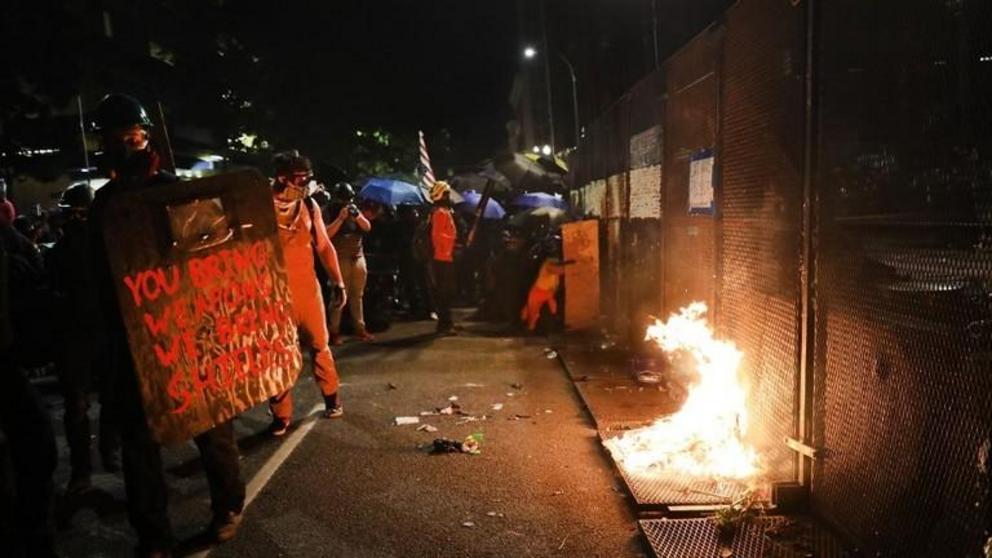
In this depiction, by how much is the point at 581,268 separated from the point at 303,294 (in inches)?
206

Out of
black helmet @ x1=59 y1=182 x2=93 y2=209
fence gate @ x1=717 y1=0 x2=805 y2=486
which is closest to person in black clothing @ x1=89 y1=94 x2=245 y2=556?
black helmet @ x1=59 y1=182 x2=93 y2=209

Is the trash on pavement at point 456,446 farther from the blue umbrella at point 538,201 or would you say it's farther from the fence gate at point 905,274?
the blue umbrella at point 538,201

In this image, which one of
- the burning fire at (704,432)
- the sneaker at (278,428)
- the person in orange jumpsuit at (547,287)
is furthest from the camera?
the person in orange jumpsuit at (547,287)

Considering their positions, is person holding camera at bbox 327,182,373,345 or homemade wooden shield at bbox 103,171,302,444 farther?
person holding camera at bbox 327,182,373,345

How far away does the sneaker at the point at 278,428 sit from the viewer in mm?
6055

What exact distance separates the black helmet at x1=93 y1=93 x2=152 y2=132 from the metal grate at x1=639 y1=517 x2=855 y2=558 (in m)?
3.65

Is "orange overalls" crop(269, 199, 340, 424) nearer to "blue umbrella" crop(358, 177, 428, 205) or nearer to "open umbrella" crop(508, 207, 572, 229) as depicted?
"open umbrella" crop(508, 207, 572, 229)

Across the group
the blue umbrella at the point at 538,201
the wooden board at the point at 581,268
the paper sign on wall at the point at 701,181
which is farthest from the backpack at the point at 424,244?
the blue umbrella at the point at 538,201

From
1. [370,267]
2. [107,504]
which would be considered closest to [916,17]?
[107,504]

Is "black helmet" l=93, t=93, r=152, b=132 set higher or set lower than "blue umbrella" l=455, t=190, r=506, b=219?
higher

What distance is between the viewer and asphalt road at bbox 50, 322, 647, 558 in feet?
13.2

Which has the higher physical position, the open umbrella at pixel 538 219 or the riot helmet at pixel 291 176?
the riot helmet at pixel 291 176

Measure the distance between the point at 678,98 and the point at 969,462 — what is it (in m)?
4.78

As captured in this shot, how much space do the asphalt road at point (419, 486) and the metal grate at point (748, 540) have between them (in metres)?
0.18
